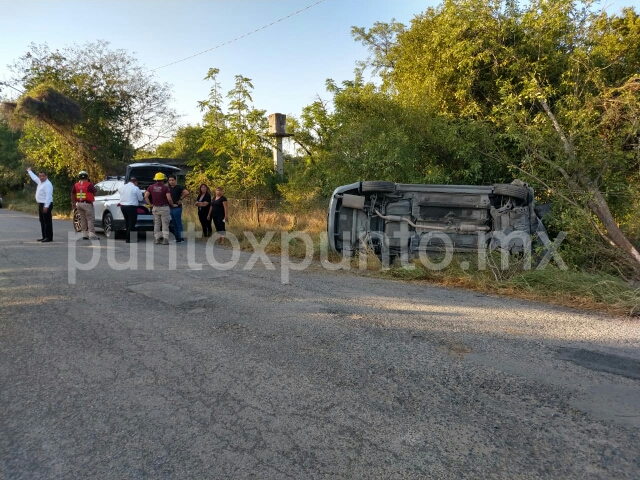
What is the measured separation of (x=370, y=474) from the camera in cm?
240

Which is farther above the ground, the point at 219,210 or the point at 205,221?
the point at 219,210

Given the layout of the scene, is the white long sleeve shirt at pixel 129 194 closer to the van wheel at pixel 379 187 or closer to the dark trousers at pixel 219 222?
the dark trousers at pixel 219 222

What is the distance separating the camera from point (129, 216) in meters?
11.1

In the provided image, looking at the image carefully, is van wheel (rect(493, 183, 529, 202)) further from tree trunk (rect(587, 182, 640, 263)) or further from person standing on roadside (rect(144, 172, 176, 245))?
person standing on roadside (rect(144, 172, 176, 245))

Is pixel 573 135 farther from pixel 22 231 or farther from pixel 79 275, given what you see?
pixel 22 231

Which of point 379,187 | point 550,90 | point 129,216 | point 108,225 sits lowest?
point 108,225

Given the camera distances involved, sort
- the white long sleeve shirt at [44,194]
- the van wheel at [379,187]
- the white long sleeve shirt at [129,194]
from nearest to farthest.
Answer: the van wheel at [379,187] → the white long sleeve shirt at [44,194] → the white long sleeve shirt at [129,194]

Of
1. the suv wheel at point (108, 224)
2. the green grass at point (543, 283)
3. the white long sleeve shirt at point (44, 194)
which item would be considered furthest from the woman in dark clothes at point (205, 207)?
the green grass at point (543, 283)

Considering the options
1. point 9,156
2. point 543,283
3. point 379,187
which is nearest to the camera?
A: point 543,283

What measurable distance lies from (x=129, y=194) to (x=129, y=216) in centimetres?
52

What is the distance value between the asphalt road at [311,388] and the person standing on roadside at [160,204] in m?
4.91

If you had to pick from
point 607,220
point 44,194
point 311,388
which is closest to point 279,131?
point 44,194

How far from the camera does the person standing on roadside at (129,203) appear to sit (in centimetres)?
1109

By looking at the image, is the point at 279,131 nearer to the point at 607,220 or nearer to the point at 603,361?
the point at 607,220
